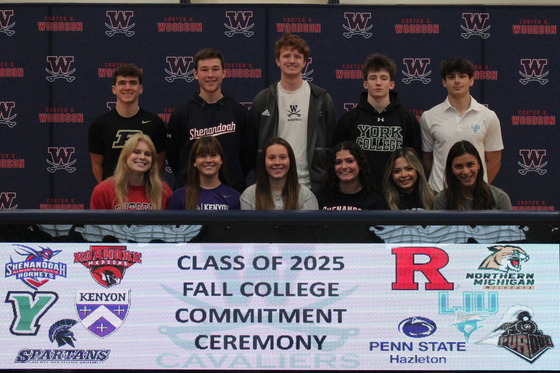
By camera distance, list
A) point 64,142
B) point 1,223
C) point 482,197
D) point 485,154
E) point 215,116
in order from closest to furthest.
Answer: point 1,223 < point 482,197 < point 215,116 < point 485,154 < point 64,142

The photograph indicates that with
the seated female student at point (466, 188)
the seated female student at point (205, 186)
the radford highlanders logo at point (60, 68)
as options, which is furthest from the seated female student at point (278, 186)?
the radford highlanders logo at point (60, 68)

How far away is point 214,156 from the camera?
455 cm

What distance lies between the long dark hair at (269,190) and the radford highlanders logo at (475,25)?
3446 millimetres

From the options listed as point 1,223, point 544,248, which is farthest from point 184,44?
point 544,248

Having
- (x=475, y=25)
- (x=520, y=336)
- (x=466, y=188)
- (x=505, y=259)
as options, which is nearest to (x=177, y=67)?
(x=475, y=25)

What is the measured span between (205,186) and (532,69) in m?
4.14

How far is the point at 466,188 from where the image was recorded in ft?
14.8

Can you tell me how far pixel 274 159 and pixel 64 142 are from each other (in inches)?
136

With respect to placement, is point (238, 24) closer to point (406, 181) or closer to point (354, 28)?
point (354, 28)

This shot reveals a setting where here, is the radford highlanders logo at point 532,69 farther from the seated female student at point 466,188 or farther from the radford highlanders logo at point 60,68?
the radford highlanders logo at point 60,68

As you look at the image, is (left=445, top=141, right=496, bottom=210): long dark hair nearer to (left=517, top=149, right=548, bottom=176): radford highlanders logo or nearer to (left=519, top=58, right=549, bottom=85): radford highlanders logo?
(left=517, top=149, right=548, bottom=176): radford highlanders logo

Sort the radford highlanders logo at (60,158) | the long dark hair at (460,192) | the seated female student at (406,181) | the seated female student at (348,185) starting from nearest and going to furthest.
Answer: the long dark hair at (460,192), the seated female student at (348,185), the seated female student at (406,181), the radford highlanders logo at (60,158)

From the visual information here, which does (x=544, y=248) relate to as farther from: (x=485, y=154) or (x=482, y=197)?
(x=485, y=154)

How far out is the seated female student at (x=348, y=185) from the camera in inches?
178
